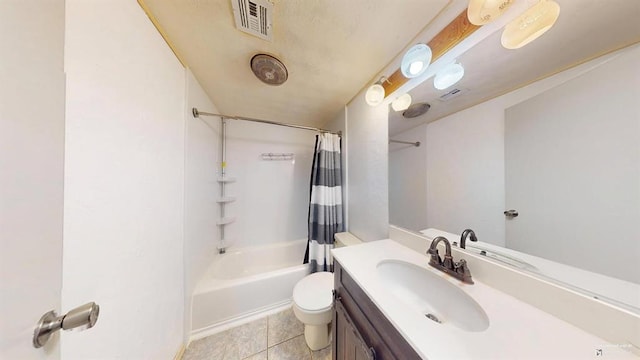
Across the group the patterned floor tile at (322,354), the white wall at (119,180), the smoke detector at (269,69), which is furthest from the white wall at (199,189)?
the patterned floor tile at (322,354)

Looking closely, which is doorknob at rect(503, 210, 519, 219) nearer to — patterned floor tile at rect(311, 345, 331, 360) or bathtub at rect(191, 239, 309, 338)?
patterned floor tile at rect(311, 345, 331, 360)

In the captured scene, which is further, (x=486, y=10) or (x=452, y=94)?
(x=452, y=94)

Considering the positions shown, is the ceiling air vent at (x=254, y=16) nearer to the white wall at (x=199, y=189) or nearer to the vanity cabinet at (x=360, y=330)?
the white wall at (x=199, y=189)

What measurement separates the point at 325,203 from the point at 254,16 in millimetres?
1438

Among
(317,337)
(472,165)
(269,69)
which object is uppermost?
(269,69)

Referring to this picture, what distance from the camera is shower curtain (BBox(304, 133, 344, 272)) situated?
67.4 inches

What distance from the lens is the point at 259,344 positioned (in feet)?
4.22

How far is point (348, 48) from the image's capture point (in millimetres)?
1056

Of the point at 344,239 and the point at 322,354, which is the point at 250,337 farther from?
the point at 344,239

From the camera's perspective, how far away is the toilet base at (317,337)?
4.01ft

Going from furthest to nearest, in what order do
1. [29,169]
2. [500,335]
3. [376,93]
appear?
[376,93] < [500,335] < [29,169]

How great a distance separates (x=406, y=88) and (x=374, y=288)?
117cm

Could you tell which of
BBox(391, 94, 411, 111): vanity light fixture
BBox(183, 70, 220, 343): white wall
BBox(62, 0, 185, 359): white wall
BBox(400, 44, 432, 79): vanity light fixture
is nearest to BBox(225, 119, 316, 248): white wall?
BBox(183, 70, 220, 343): white wall

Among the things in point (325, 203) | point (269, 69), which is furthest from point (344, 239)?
point (269, 69)
